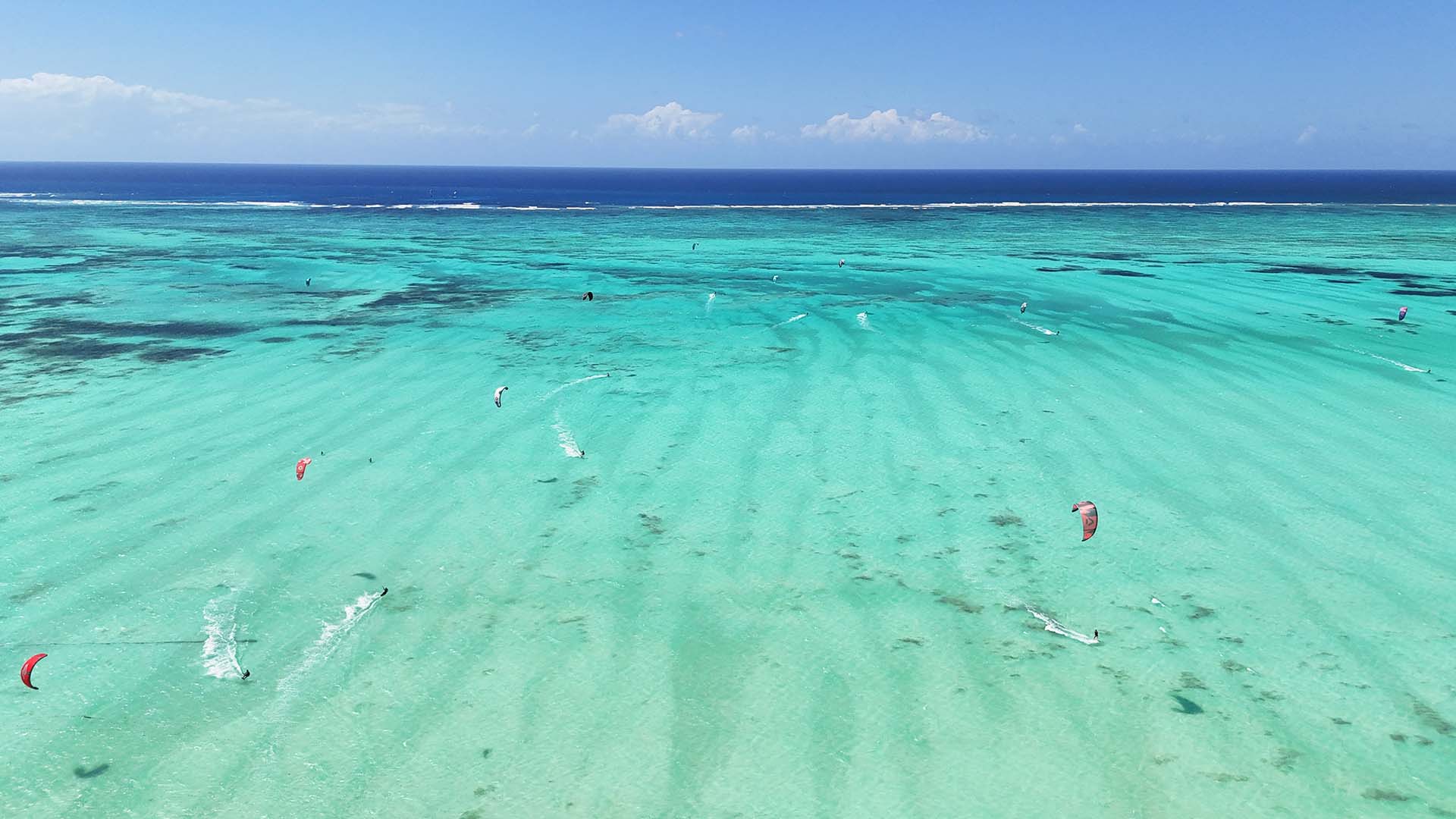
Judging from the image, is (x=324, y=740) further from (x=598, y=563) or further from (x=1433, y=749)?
(x=1433, y=749)

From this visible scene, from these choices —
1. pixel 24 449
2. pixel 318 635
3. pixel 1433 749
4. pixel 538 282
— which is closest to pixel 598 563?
pixel 318 635

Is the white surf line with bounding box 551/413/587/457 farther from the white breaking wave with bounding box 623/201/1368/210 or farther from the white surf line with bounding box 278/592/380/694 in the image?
the white breaking wave with bounding box 623/201/1368/210

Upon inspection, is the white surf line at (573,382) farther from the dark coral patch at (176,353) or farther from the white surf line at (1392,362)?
the white surf line at (1392,362)

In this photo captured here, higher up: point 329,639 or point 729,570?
point 729,570

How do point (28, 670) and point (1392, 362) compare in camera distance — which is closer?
point (28, 670)

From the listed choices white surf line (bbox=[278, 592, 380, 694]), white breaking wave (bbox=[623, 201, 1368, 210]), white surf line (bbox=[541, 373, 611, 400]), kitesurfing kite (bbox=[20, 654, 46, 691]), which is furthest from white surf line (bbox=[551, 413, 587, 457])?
white breaking wave (bbox=[623, 201, 1368, 210])

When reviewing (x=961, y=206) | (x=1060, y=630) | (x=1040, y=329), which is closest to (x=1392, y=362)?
(x=1040, y=329)

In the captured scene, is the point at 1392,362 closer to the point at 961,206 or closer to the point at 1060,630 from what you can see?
the point at 1060,630
